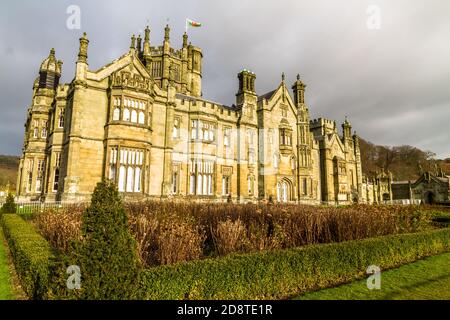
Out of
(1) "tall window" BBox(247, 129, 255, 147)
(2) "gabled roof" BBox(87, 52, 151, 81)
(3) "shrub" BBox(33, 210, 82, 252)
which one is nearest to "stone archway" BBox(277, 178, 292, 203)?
(1) "tall window" BBox(247, 129, 255, 147)

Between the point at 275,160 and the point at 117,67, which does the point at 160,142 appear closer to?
the point at 117,67

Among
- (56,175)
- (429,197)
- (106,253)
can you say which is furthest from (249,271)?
(429,197)

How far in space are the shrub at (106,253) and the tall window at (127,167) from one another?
57.9 ft

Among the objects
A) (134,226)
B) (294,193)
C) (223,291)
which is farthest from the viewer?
(294,193)

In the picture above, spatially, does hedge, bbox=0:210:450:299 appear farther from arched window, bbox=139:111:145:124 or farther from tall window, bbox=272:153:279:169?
tall window, bbox=272:153:279:169

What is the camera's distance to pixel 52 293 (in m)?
5.12

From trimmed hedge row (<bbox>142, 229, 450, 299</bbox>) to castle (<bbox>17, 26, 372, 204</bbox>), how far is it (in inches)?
514

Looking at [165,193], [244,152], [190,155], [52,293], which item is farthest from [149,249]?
[244,152]

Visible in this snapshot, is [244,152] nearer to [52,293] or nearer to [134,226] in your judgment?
[134,226]

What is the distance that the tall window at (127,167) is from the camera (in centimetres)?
2197

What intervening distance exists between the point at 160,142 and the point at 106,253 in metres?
20.6

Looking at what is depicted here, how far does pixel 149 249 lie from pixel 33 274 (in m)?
4.74

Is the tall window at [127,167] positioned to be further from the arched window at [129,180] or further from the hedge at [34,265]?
the hedge at [34,265]

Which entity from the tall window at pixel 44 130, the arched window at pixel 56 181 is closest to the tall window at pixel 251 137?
the arched window at pixel 56 181
